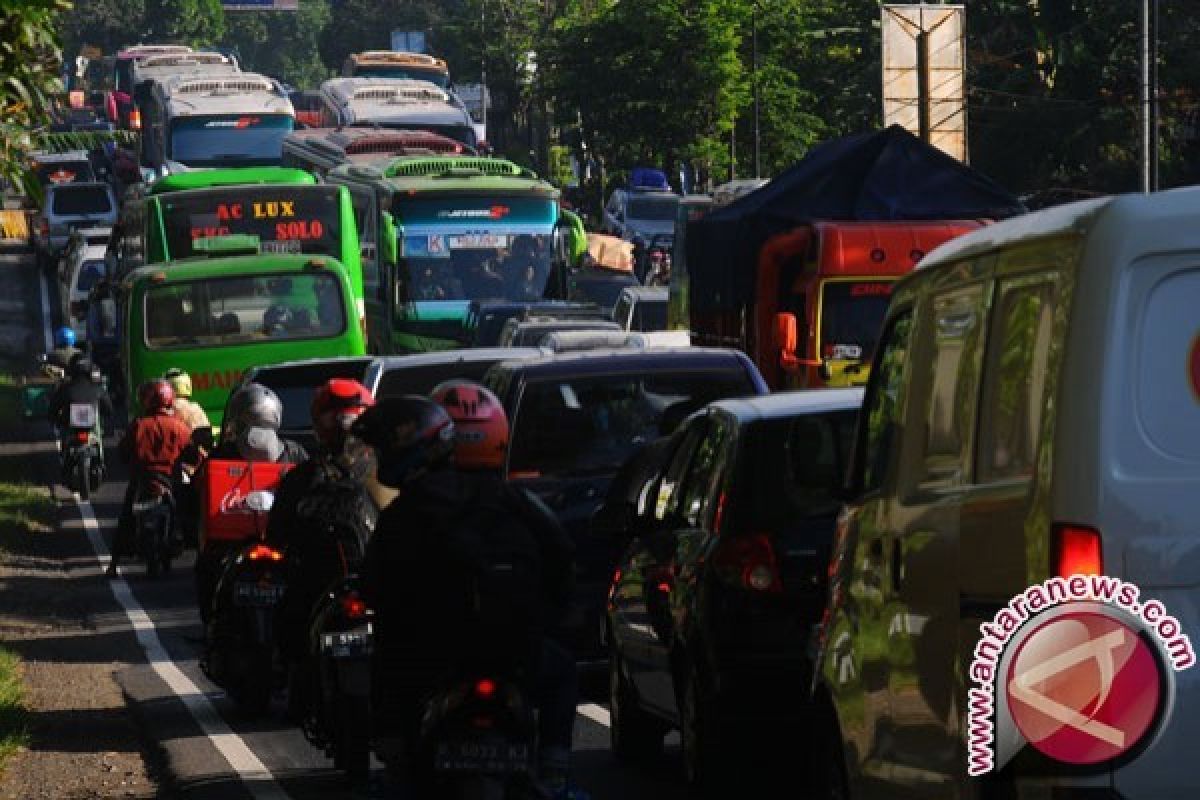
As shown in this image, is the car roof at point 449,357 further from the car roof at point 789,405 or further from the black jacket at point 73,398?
the black jacket at point 73,398

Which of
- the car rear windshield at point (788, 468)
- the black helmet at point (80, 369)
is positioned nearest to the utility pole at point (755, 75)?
the black helmet at point (80, 369)

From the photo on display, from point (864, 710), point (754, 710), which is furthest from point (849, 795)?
point (754, 710)

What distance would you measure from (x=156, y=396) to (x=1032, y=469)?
16911 mm

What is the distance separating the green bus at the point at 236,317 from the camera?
28.5 m

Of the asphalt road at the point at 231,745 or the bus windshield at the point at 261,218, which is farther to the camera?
the bus windshield at the point at 261,218

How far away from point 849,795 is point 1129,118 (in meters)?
61.7

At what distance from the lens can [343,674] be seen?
1077 centimetres

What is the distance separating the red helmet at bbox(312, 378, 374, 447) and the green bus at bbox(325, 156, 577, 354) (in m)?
24.2

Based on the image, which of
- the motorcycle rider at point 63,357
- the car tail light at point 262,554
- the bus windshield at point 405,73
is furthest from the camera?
the bus windshield at point 405,73

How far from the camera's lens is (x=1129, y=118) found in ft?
223

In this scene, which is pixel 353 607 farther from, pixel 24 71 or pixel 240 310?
pixel 240 310

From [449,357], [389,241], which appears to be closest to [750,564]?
[449,357]

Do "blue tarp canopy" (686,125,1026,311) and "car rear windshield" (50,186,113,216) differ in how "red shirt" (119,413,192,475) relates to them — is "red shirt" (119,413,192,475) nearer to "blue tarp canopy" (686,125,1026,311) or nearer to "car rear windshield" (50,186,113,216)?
"blue tarp canopy" (686,125,1026,311)

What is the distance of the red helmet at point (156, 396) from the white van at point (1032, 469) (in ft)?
50.4
